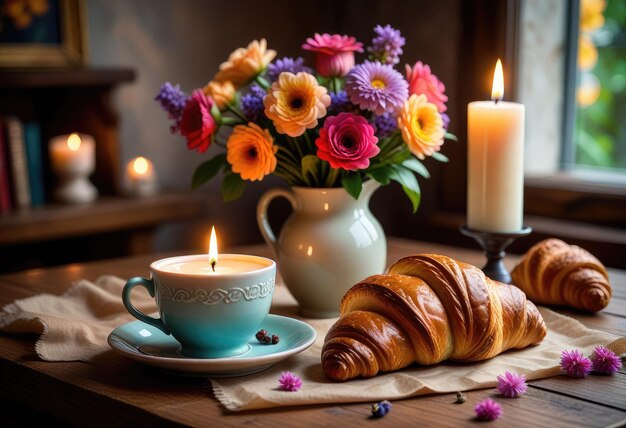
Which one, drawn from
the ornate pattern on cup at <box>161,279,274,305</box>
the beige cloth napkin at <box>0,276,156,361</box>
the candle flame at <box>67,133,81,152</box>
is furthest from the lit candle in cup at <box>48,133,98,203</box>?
the ornate pattern on cup at <box>161,279,274,305</box>

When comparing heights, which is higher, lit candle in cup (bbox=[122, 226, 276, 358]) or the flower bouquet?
the flower bouquet

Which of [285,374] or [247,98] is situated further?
[247,98]

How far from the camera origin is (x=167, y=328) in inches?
38.5

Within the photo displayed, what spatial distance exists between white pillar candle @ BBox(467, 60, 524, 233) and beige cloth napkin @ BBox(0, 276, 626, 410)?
149mm

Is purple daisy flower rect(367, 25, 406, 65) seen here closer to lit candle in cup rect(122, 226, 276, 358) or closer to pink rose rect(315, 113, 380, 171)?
pink rose rect(315, 113, 380, 171)

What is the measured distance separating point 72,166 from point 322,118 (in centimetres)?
→ 145

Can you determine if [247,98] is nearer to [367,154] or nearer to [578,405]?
[367,154]

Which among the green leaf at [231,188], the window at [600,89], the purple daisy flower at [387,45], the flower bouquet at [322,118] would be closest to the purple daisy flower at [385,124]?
the flower bouquet at [322,118]

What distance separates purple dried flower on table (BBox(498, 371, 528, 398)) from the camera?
892mm

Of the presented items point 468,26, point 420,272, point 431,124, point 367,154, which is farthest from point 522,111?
point 468,26

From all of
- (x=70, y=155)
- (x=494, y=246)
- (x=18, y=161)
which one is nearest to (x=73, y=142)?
(x=70, y=155)

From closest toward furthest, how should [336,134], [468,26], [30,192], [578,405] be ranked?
1. [578,405]
2. [336,134]
3. [30,192]
4. [468,26]

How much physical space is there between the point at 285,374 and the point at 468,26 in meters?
1.98

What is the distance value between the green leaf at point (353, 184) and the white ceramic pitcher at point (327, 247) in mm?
29
